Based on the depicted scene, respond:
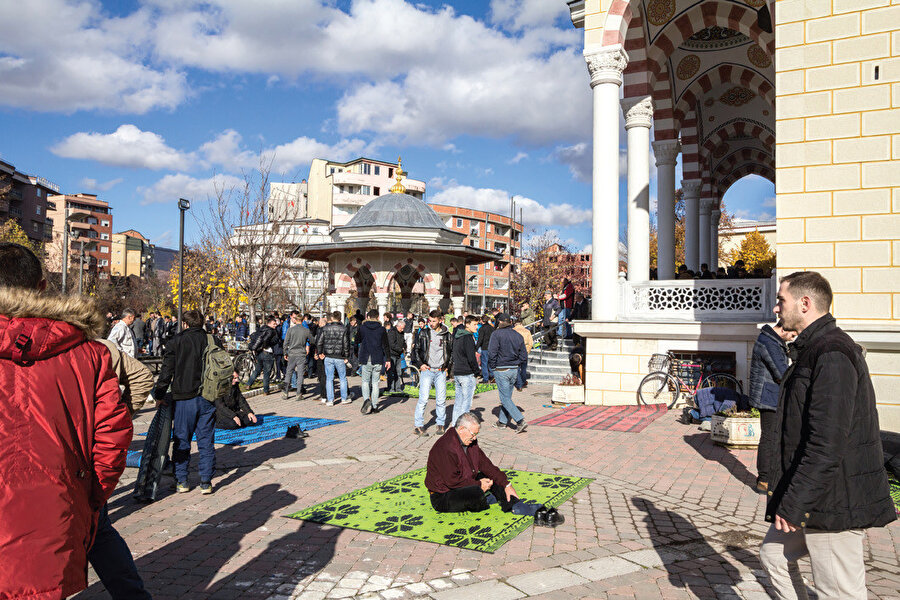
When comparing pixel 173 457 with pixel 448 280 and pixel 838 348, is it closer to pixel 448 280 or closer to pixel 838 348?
pixel 838 348

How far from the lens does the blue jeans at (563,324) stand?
18.0 meters

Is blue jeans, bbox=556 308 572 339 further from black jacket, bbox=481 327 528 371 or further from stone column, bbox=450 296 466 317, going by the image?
black jacket, bbox=481 327 528 371

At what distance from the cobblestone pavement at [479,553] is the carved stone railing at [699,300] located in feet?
12.5

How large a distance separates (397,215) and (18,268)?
23.5 meters

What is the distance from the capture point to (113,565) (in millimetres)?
3045

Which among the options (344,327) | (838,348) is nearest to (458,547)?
→ (838,348)

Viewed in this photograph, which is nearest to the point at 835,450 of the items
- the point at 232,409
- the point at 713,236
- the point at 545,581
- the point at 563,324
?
the point at 545,581

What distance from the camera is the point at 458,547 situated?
5016 mm

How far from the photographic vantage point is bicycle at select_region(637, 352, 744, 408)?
11.6m

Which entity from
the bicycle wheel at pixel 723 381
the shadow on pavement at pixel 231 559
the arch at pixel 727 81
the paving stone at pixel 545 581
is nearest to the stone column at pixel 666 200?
the arch at pixel 727 81

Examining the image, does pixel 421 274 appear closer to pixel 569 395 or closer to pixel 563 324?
pixel 563 324

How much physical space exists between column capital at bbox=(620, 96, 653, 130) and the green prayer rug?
9393mm

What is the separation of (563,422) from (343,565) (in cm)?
658

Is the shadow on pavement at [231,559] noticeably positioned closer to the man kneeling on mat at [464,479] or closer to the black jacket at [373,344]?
the man kneeling on mat at [464,479]
